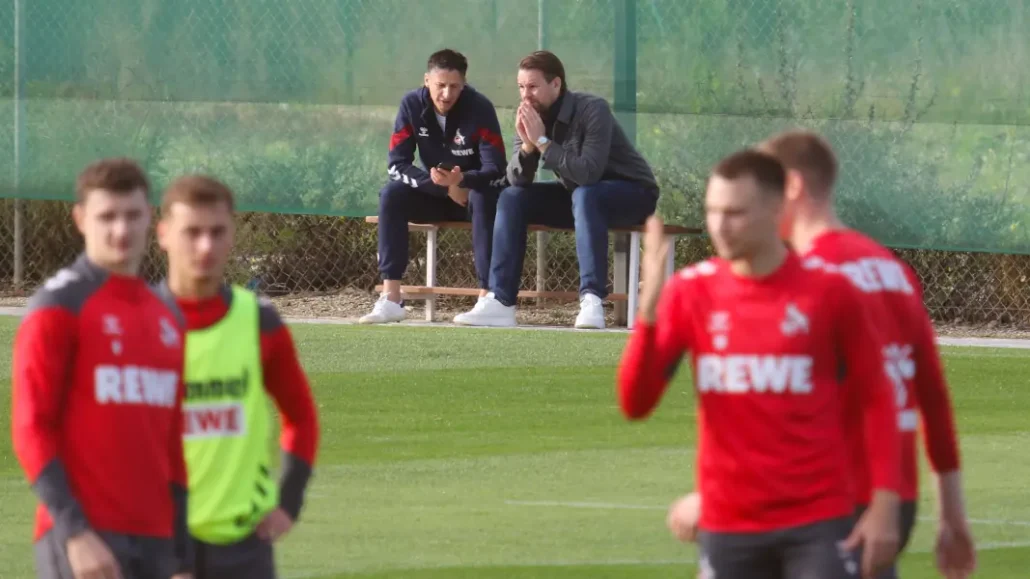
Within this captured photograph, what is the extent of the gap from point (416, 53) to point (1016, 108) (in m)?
4.39

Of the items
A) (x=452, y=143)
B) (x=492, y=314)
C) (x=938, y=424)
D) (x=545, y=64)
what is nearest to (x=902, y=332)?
(x=938, y=424)

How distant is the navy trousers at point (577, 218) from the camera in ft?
42.5

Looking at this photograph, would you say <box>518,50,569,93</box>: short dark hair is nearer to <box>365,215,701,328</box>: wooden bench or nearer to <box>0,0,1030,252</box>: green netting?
<box>365,215,701,328</box>: wooden bench

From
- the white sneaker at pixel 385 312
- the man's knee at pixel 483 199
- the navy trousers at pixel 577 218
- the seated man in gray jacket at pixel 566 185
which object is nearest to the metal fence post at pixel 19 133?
the white sneaker at pixel 385 312

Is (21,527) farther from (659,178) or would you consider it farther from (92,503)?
(659,178)

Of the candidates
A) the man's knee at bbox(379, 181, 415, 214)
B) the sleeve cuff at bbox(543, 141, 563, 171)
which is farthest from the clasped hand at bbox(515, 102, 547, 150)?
the man's knee at bbox(379, 181, 415, 214)

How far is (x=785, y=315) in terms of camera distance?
4.30 meters

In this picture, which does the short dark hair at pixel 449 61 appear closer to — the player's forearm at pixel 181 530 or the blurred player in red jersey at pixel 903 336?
the blurred player in red jersey at pixel 903 336

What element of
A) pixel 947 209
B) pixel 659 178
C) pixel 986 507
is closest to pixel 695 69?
pixel 659 178

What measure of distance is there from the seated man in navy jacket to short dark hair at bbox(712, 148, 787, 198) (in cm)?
894

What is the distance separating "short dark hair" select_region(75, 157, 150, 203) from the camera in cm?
429

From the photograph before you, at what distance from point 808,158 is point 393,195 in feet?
29.5

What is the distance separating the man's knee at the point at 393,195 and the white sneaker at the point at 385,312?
0.64 metres

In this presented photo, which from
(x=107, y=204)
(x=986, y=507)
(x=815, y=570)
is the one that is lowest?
(x=986, y=507)
